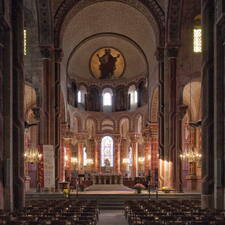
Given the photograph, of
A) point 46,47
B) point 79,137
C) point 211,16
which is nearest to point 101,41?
point 79,137

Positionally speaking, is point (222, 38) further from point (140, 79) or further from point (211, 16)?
point (140, 79)

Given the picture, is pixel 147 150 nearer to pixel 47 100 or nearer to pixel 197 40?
pixel 197 40

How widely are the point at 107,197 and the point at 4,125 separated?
12382 mm

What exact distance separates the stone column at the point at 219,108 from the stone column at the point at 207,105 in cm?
90

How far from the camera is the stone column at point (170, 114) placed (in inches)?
1249

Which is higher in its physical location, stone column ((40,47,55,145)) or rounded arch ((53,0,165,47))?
rounded arch ((53,0,165,47))

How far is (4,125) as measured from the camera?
1925 centimetres

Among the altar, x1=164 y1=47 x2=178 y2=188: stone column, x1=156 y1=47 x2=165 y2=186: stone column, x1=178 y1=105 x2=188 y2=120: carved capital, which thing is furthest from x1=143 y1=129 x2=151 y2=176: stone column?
x1=164 y1=47 x2=178 y2=188: stone column

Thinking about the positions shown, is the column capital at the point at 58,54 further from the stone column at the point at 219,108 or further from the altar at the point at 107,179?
the stone column at the point at 219,108

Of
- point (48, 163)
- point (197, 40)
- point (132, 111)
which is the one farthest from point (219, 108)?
point (132, 111)

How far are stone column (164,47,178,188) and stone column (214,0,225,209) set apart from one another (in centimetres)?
1295

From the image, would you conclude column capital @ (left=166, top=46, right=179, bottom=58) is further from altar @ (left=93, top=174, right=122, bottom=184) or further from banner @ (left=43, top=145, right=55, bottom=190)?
altar @ (left=93, top=174, right=122, bottom=184)

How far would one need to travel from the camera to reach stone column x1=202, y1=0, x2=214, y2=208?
777 inches

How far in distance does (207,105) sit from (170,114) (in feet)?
39.9
